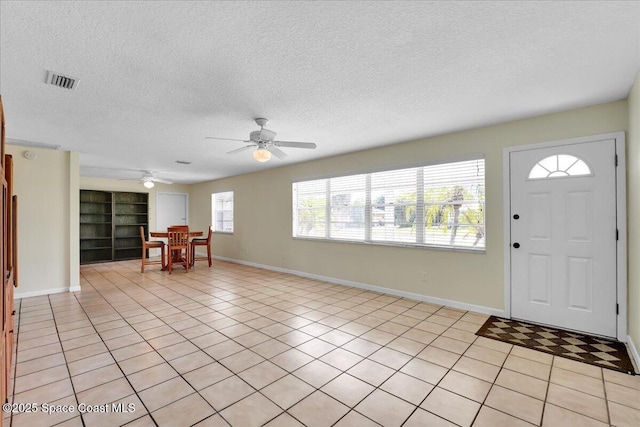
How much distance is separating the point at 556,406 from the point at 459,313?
5.66ft

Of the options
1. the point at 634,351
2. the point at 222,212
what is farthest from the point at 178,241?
the point at 634,351

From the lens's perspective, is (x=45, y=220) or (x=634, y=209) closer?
(x=634, y=209)

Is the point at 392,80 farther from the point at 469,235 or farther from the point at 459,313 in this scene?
the point at 459,313

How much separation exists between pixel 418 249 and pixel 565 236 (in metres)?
1.65

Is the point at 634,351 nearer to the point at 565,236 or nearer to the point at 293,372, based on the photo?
the point at 565,236

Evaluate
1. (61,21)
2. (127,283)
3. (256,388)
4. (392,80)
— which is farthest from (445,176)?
(127,283)

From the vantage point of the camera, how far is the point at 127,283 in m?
5.30

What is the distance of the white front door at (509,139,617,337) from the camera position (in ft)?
9.28

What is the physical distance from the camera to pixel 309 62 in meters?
2.09

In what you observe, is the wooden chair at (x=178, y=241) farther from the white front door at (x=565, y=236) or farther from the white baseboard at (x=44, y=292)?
the white front door at (x=565, y=236)

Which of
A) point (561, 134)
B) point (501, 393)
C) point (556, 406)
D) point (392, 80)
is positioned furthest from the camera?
point (561, 134)

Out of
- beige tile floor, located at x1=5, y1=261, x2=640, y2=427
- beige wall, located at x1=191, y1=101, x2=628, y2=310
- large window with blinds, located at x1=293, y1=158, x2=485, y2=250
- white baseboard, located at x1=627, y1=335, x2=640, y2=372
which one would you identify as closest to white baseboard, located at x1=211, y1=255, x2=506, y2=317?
beige wall, located at x1=191, y1=101, x2=628, y2=310

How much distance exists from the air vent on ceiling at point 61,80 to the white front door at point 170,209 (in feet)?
23.6

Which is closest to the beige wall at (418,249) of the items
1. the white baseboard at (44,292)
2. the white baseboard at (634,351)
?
the white baseboard at (634,351)
